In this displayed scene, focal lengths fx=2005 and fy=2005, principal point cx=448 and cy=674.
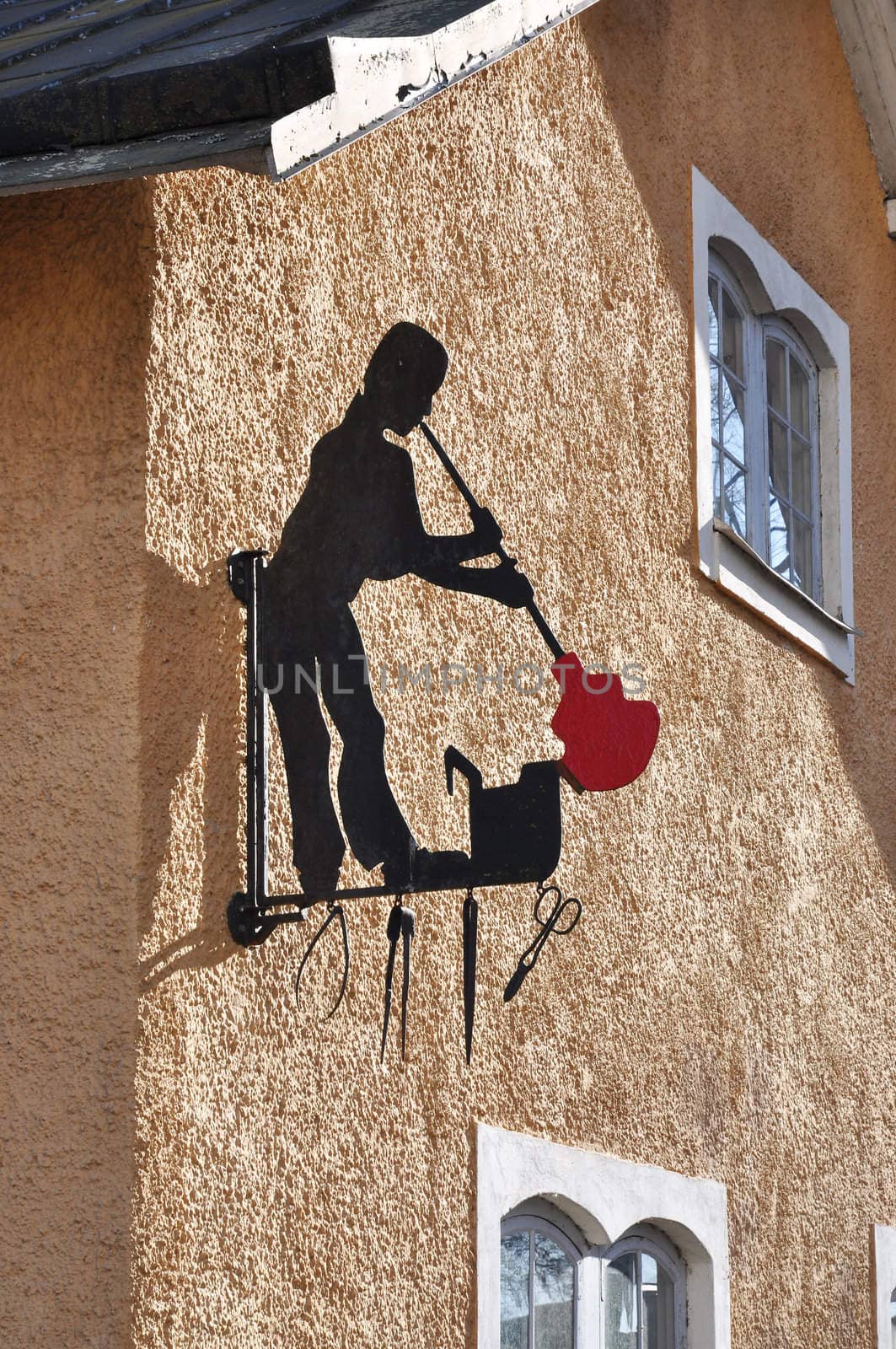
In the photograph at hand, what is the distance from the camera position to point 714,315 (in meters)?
7.03

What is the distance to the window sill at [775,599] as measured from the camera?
6.41 metres

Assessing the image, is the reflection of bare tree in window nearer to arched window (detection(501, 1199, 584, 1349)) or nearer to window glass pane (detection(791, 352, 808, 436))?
arched window (detection(501, 1199, 584, 1349))

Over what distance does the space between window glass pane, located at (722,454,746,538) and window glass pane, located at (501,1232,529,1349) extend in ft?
9.10

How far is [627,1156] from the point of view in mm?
5379

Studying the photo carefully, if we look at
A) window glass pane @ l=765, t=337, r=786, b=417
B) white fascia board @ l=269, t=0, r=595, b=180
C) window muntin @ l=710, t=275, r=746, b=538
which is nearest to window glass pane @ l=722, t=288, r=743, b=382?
window muntin @ l=710, t=275, r=746, b=538

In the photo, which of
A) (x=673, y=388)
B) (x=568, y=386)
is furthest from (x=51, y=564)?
(x=673, y=388)

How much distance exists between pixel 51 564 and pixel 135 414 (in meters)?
0.34

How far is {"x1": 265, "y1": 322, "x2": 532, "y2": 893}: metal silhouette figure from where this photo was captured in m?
4.00

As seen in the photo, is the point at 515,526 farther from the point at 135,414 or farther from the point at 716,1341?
the point at 716,1341

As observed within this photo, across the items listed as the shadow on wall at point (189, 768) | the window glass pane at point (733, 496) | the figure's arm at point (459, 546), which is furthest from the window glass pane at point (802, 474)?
the shadow on wall at point (189, 768)

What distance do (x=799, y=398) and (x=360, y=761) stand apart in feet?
13.5

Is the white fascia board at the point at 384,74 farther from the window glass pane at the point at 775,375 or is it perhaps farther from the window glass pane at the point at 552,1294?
the window glass pane at the point at 775,375

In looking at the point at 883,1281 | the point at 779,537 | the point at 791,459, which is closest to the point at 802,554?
the point at 779,537

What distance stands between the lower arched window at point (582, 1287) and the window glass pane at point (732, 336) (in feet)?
10.2
